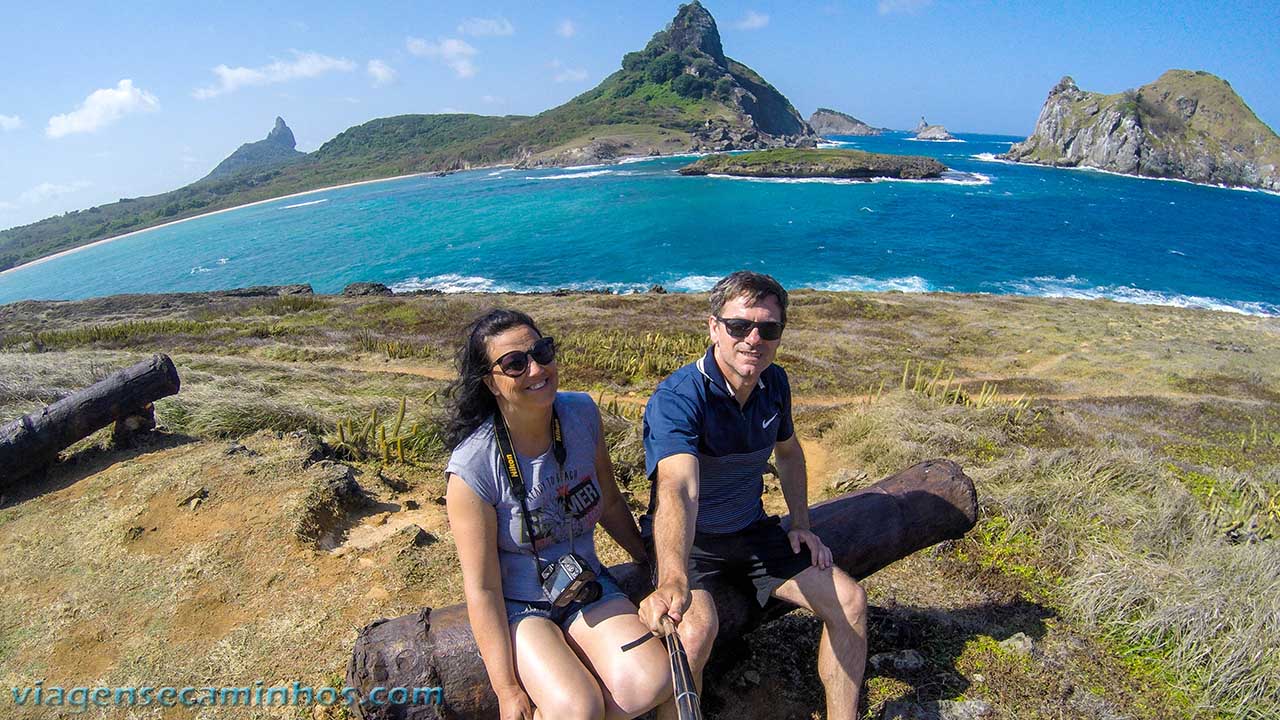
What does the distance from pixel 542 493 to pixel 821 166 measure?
92182 millimetres

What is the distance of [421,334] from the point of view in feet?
58.2

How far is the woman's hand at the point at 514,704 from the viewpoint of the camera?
7.87 feet

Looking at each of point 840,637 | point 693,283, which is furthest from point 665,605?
point 693,283

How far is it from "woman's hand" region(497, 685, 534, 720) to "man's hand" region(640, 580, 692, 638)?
571 millimetres

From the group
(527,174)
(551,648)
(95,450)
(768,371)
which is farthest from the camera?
(527,174)

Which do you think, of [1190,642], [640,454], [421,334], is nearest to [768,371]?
[1190,642]

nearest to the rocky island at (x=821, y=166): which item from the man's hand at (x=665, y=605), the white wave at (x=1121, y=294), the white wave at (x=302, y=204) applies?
the white wave at (x=1121, y=294)

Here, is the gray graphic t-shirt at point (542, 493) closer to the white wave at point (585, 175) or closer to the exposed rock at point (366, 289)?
the exposed rock at point (366, 289)

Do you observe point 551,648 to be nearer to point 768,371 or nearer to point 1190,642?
point 768,371

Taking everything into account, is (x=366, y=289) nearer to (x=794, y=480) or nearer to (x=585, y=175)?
(x=794, y=480)

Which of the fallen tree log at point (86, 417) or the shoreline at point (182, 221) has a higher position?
the shoreline at point (182, 221)

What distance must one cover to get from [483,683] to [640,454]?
408 cm

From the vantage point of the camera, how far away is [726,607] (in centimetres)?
305

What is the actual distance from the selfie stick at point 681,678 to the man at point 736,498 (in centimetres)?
6
